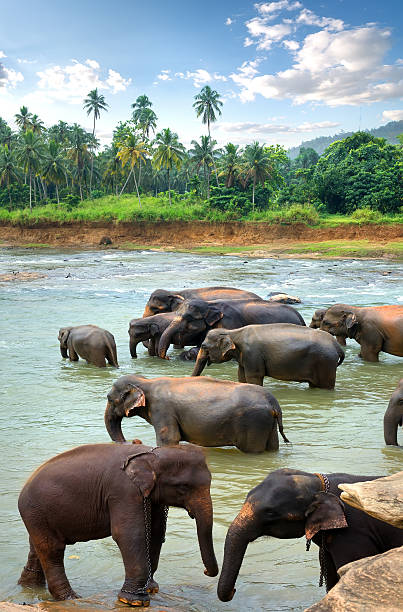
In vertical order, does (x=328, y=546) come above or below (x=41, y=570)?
above

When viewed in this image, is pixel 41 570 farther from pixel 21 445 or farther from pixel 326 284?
pixel 326 284

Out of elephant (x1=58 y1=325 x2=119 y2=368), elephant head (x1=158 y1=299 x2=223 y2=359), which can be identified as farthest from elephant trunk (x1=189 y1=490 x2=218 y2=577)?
elephant (x1=58 y1=325 x2=119 y2=368)

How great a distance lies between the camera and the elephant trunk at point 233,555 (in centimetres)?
380

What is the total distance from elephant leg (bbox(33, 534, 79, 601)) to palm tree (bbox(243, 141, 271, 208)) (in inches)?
2001

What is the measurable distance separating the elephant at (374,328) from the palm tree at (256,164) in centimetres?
4286

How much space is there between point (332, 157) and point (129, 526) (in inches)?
2249

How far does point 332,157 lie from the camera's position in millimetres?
58000

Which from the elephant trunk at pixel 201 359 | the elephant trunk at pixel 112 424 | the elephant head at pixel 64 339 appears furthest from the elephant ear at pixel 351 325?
the elephant trunk at pixel 112 424

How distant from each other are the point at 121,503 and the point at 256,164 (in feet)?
171

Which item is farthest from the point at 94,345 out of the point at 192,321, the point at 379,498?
the point at 379,498

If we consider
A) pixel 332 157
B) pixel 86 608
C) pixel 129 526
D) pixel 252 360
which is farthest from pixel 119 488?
pixel 332 157

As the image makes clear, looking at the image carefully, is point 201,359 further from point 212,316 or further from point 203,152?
point 203,152

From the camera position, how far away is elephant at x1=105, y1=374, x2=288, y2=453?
673cm

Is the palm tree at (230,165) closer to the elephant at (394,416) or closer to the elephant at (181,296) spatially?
the elephant at (181,296)
